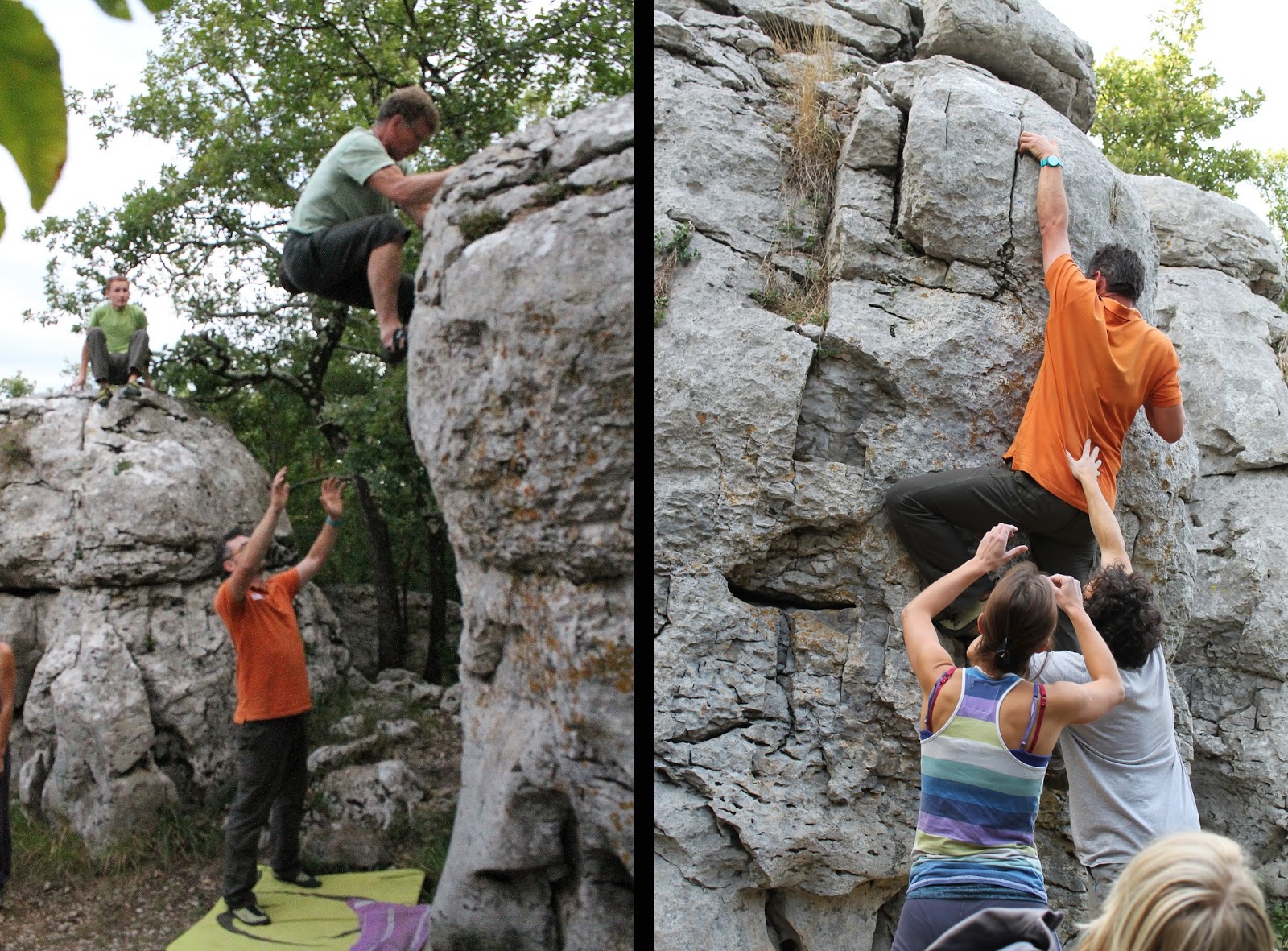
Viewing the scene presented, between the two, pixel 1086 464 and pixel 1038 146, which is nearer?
pixel 1086 464

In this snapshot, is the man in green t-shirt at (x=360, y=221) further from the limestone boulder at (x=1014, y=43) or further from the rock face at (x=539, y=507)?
the limestone boulder at (x=1014, y=43)

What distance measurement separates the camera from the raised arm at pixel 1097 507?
146 centimetres

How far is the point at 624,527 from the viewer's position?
1345 mm

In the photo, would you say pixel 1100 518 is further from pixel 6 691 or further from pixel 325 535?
pixel 6 691

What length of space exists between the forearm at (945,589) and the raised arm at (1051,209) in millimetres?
530

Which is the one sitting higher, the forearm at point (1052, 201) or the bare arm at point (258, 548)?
Answer: the forearm at point (1052, 201)

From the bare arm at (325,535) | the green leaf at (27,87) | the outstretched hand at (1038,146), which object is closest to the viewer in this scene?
the green leaf at (27,87)

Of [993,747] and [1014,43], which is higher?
[1014,43]

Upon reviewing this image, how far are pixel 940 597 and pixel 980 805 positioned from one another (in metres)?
0.31

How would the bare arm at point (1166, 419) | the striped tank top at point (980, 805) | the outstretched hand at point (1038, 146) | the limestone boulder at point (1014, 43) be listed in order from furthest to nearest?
the limestone boulder at point (1014, 43), the outstretched hand at point (1038, 146), the bare arm at point (1166, 419), the striped tank top at point (980, 805)

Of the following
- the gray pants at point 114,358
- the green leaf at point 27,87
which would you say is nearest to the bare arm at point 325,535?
the gray pants at point 114,358

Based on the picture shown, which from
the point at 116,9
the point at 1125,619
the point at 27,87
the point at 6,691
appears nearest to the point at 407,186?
the point at 116,9

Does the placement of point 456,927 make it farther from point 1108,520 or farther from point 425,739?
point 1108,520

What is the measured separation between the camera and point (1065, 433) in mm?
1487
